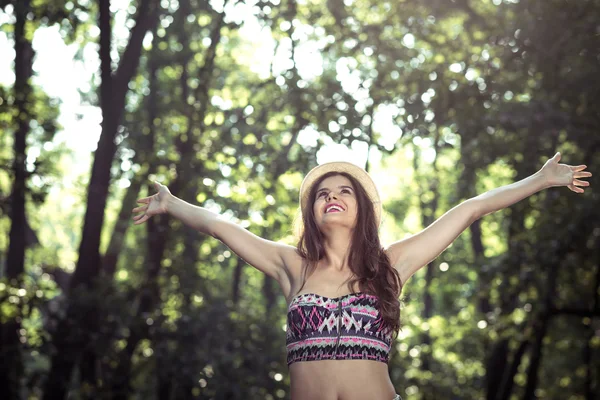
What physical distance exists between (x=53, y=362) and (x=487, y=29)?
6.00 m

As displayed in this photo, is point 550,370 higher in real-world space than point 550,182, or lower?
higher

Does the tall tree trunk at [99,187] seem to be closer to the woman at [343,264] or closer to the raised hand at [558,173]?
the woman at [343,264]

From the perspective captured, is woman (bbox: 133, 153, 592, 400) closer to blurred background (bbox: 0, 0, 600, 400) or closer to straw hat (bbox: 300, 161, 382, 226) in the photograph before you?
straw hat (bbox: 300, 161, 382, 226)

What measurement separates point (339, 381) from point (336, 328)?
225 millimetres

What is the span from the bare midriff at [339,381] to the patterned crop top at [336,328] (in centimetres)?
3

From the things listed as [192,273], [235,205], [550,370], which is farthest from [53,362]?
[550,370]

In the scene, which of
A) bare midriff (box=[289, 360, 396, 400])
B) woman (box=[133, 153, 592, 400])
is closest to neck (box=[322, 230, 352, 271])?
woman (box=[133, 153, 592, 400])

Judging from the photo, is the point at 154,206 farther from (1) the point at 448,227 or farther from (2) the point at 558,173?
(2) the point at 558,173

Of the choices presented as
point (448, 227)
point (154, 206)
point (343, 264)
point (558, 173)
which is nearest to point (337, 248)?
point (343, 264)

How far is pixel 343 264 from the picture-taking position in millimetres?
3854

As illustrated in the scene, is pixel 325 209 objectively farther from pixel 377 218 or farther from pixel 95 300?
pixel 95 300

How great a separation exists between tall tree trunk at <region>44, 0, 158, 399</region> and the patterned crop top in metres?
5.57

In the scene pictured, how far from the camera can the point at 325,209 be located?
12.8 ft

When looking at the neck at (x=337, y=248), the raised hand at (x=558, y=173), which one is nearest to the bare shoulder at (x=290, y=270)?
the neck at (x=337, y=248)
